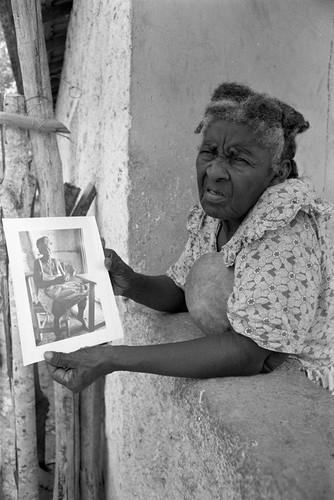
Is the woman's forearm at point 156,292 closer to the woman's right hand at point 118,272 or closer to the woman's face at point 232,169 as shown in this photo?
the woman's right hand at point 118,272

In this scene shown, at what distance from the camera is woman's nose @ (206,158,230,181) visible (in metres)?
1.37

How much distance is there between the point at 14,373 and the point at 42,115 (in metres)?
1.17

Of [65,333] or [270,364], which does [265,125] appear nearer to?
[270,364]

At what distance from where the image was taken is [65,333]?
1.47 metres

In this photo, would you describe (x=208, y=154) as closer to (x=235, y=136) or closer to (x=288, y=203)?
(x=235, y=136)

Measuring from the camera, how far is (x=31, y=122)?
6.49 ft

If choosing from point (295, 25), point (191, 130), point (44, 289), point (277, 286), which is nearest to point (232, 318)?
point (277, 286)

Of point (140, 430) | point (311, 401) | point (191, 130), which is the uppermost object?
point (191, 130)

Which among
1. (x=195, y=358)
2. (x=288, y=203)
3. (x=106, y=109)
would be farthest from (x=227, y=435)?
(x=106, y=109)

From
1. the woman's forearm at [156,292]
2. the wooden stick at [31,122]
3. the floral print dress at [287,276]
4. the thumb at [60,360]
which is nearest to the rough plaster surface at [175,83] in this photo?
the woman's forearm at [156,292]

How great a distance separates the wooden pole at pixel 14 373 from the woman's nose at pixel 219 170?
→ 1011mm

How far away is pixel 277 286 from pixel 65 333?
0.67 meters

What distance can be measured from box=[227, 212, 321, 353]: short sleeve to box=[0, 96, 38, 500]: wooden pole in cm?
119

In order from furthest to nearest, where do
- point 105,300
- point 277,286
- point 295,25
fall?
point 295,25, point 105,300, point 277,286
